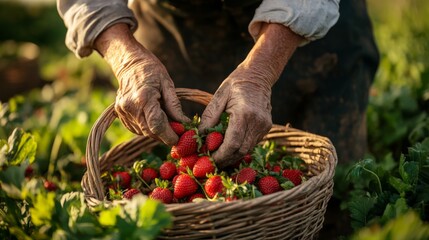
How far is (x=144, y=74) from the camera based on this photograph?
1.90 meters

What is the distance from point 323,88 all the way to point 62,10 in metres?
1.29

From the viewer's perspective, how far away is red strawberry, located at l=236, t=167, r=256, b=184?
5.92ft

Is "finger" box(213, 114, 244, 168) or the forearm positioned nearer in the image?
"finger" box(213, 114, 244, 168)

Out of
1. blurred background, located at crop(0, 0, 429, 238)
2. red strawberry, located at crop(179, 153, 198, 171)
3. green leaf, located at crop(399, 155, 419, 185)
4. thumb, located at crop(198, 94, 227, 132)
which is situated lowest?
blurred background, located at crop(0, 0, 429, 238)

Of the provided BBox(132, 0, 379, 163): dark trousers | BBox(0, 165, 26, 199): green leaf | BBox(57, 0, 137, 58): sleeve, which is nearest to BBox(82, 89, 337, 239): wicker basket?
BBox(0, 165, 26, 199): green leaf

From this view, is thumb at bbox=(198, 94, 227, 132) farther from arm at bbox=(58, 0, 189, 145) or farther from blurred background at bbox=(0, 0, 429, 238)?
blurred background at bbox=(0, 0, 429, 238)

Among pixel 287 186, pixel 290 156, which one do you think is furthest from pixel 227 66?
pixel 287 186

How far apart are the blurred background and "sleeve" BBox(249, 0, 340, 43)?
83cm

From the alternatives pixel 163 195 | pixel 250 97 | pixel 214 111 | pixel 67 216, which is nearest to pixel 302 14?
pixel 250 97

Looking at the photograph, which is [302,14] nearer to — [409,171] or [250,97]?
[250,97]

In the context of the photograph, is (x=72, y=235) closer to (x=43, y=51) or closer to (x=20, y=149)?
(x=20, y=149)

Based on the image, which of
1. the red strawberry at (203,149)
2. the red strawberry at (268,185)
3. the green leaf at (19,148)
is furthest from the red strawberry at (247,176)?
the green leaf at (19,148)

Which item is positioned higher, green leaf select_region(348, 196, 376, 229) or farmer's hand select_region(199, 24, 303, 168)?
farmer's hand select_region(199, 24, 303, 168)

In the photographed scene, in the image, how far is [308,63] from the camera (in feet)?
8.78
